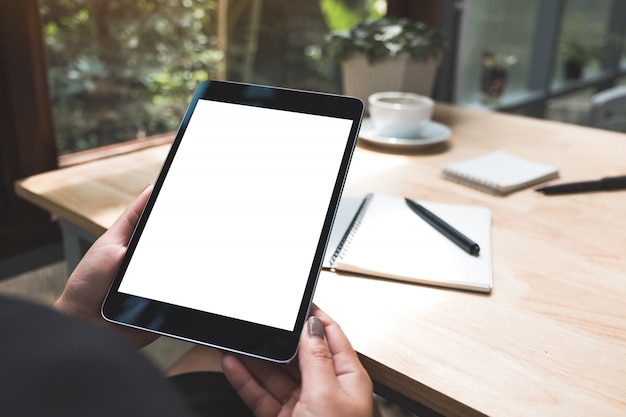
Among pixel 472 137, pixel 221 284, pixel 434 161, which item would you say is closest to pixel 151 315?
pixel 221 284

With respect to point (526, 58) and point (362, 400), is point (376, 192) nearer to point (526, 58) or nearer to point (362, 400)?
point (362, 400)

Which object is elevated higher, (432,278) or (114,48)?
(114,48)

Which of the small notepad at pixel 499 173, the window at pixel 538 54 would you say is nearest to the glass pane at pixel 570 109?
the window at pixel 538 54

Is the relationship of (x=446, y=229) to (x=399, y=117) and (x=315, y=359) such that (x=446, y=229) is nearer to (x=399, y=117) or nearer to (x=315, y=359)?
(x=315, y=359)

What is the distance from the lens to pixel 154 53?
155 cm

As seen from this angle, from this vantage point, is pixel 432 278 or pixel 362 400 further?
pixel 432 278

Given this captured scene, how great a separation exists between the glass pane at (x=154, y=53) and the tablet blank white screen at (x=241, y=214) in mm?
811

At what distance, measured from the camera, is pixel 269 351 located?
1.67ft

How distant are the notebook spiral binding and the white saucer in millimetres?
306

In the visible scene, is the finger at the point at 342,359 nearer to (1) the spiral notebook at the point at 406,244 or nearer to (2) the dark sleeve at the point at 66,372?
(1) the spiral notebook at the point at 406,244

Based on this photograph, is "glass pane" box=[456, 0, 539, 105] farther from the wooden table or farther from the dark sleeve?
the dark sleeve

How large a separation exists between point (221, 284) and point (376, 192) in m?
0.42

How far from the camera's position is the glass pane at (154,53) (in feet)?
4.34

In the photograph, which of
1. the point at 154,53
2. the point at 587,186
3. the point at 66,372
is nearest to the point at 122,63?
the point at 154,53
